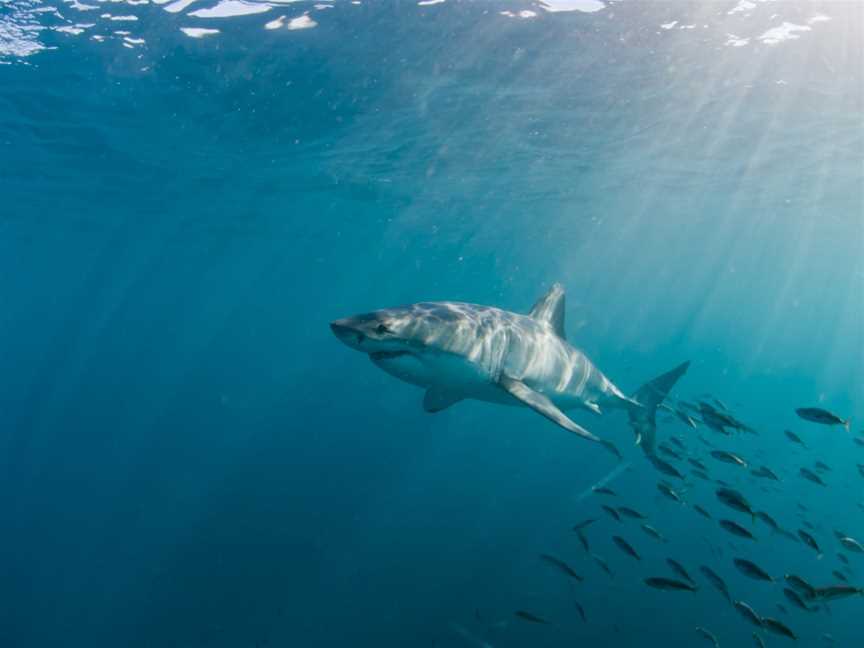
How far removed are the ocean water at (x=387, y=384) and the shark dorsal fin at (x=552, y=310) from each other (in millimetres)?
4596

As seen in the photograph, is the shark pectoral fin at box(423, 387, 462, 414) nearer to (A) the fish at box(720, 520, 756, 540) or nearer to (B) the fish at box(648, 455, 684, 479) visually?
(B) the fish at box(648, 455, 684, 479)

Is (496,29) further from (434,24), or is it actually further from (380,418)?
(380,418)

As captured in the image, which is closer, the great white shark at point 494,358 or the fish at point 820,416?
the great white shark at point 494,358

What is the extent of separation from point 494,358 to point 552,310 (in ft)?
9.13

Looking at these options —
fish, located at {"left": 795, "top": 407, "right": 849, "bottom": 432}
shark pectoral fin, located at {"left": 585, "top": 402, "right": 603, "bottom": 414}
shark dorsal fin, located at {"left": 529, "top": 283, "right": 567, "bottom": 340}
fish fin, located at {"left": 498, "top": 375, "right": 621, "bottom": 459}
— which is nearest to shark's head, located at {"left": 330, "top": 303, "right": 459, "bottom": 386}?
fish fin, located at {"left": 498, "top": 375, "right": 621, "bottom": 459}

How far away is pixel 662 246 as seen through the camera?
213 feet

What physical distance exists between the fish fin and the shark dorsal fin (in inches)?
101

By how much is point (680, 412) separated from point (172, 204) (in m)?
35.6

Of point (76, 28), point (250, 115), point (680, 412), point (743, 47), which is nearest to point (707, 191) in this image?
point (743, 47)

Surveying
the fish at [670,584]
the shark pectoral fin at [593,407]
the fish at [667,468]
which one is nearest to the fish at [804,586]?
the fish at [670,584]

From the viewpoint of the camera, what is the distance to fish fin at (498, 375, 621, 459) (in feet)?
17.5

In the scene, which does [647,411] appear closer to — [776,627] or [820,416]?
[820,416]

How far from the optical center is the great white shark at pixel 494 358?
525cm

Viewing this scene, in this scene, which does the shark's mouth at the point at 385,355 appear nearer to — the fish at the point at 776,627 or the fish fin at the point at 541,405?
the fish fin at the point at 541,405
